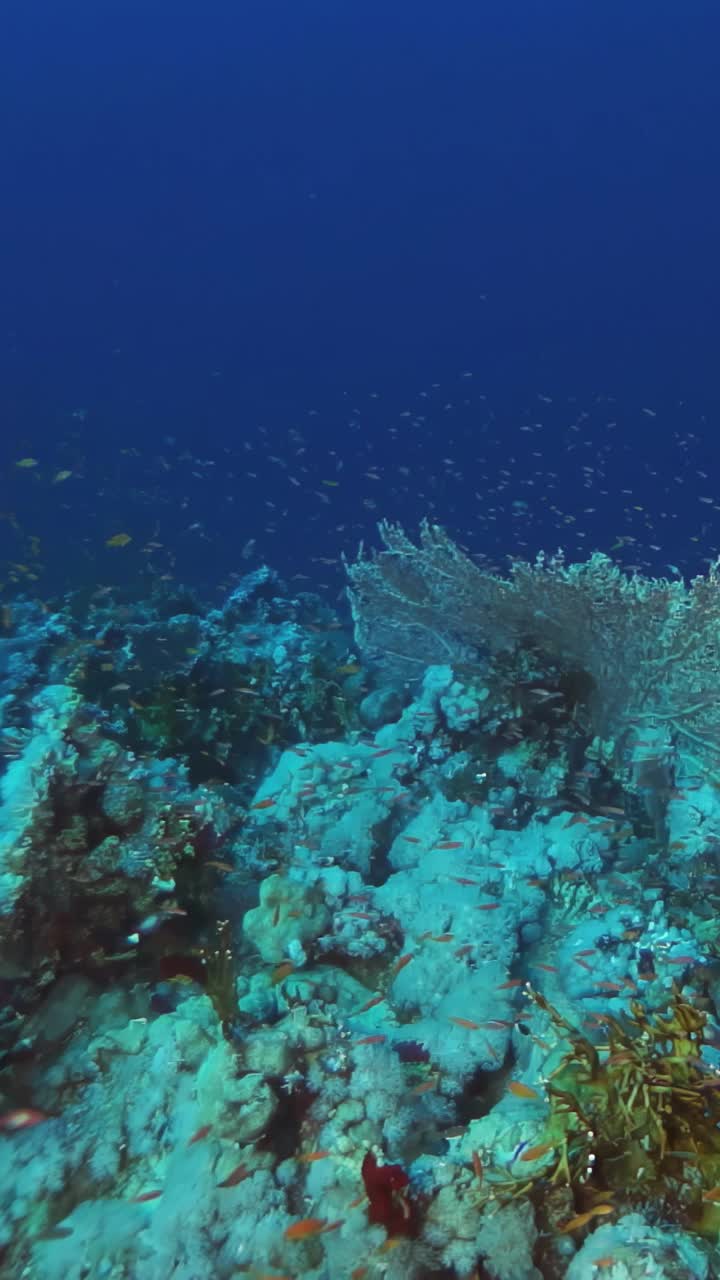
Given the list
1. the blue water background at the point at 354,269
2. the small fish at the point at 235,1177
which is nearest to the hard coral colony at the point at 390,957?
the small fish at the point at 235,1177

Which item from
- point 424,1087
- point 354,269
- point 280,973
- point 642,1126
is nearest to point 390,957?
point 280,973

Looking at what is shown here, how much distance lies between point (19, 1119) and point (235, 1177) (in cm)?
115

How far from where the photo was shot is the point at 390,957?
4.96m

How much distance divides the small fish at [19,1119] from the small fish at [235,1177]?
104cm

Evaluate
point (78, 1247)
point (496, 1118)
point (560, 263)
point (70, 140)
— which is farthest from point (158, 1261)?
point (70, 140)

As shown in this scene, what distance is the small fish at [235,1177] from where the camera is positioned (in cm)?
308

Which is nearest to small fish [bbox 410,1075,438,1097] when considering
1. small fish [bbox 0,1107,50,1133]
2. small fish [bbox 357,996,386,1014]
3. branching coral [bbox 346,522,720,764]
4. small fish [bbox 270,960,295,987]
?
small fish [bbox 357,996,386,1014]

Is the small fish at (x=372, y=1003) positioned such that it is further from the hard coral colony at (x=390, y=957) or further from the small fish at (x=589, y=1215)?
the small fish at (x=589, y=1215)

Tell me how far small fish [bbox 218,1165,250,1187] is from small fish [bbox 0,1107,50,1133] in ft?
3.41

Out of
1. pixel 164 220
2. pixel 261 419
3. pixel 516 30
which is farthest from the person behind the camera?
pixel 516 30

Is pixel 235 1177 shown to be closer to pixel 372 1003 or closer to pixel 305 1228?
pixel 305 1228

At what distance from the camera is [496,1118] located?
326 centimetres

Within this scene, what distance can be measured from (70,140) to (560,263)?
87839 millimetres

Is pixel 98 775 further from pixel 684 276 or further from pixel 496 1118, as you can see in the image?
pixel 684 276
